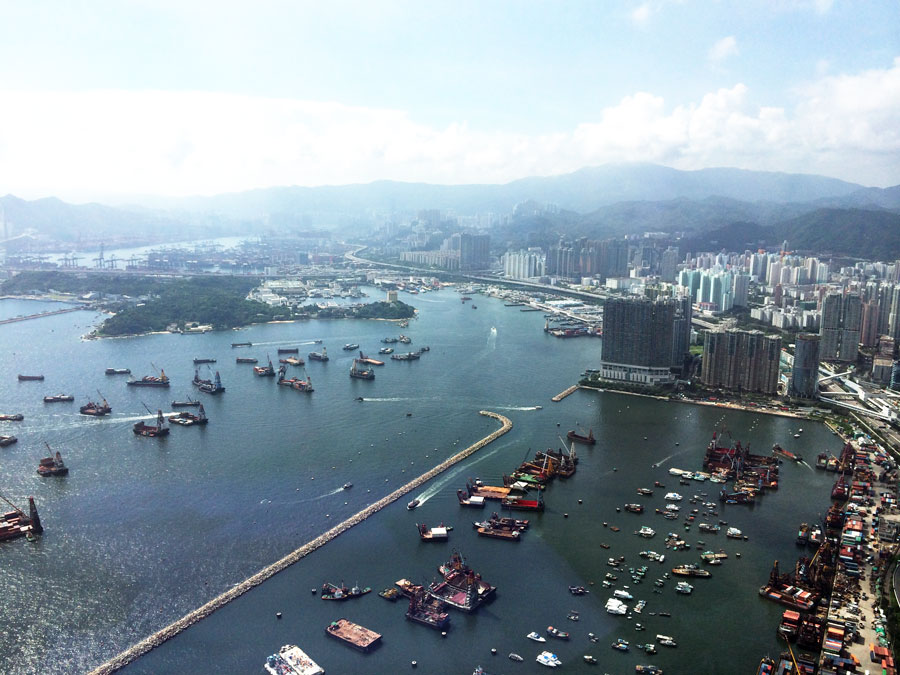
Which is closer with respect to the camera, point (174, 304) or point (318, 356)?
point (318, 356)

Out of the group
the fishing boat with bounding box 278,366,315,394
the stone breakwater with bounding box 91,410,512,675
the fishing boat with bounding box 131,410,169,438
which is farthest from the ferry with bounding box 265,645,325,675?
the fishing boat with bounding box 278,366,315,394

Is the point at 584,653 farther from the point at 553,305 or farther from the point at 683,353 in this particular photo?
the point at 553,305

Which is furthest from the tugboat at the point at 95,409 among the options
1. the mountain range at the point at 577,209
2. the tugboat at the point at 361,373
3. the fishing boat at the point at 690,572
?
the mountain range at the point at 577,209

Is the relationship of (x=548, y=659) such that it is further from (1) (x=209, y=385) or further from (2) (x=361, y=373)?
(1) (x=209, y=385)

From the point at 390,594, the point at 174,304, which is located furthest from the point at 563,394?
the point at 174,304

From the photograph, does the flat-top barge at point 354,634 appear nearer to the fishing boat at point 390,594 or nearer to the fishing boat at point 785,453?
the fishing boat at point 390,594

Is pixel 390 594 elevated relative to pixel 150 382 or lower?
lower

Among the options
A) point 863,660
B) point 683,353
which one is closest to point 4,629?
point 863,660

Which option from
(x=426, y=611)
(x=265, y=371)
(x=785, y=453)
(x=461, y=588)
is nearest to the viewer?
(x=426, y=611)
